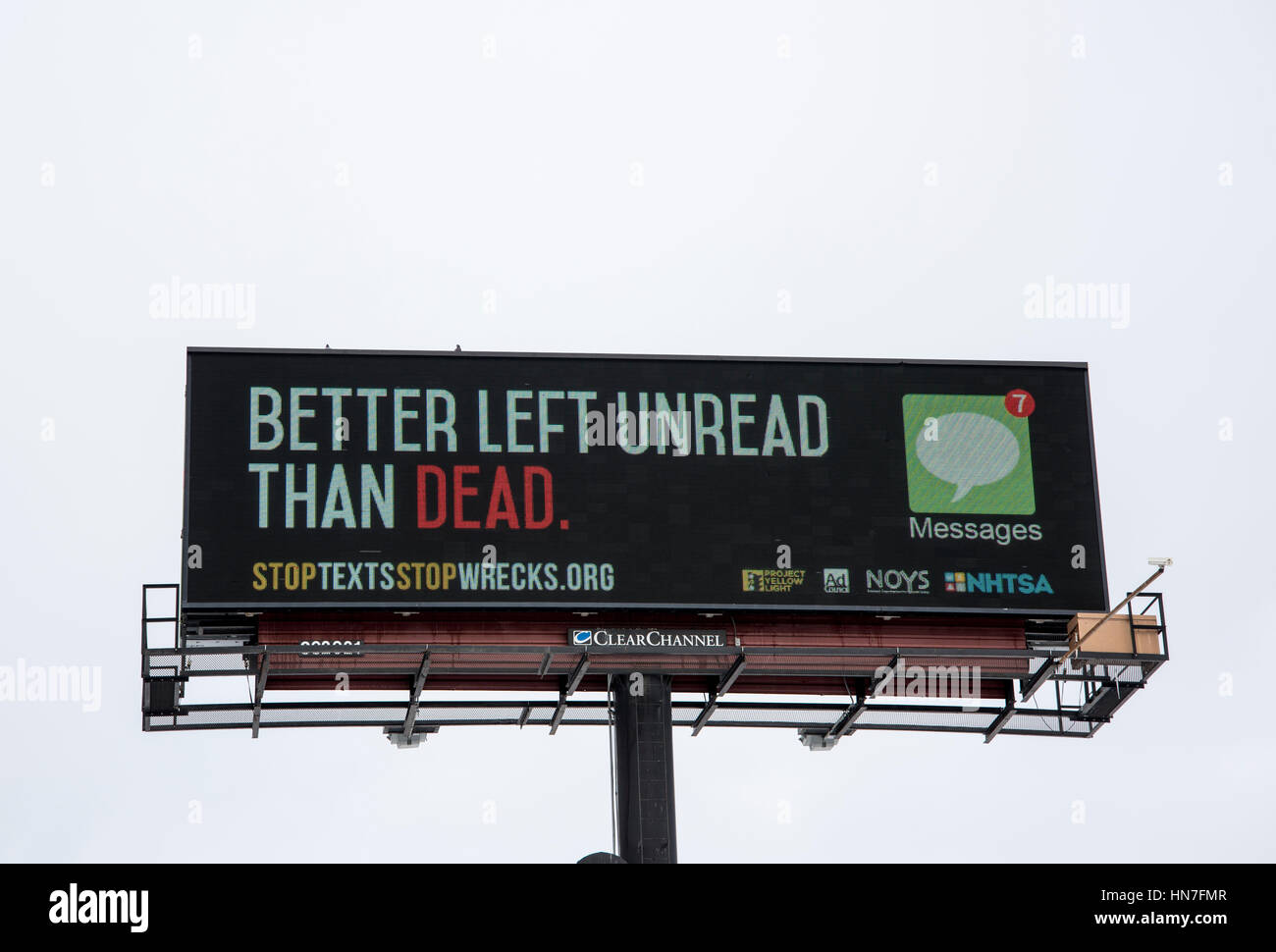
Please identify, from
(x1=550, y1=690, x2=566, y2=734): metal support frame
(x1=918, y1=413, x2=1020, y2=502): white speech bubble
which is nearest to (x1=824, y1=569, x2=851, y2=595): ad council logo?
(x1=918, y1=413, x2=1020, y2=502): white speech bubble

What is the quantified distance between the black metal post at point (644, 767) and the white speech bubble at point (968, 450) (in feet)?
18.0

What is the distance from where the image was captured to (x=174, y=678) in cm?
3253

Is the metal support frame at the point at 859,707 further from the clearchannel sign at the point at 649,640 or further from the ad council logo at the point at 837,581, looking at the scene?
the clearchannel sign at the point at 649,640

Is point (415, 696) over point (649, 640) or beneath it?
beneath

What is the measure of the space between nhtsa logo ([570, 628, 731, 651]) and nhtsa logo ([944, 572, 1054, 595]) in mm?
3641

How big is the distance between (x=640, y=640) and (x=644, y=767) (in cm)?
193

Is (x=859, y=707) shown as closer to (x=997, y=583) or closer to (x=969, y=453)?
(x=997, y=583)

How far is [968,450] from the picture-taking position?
3512 centimetres

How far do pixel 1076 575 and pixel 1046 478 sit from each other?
1.63 m

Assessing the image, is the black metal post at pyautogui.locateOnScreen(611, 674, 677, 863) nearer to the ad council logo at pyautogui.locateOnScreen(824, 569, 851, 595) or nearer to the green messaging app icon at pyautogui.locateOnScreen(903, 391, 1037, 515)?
the ad council logo at pyautogui.locateOnScreen(824, 569, 851, 595)
